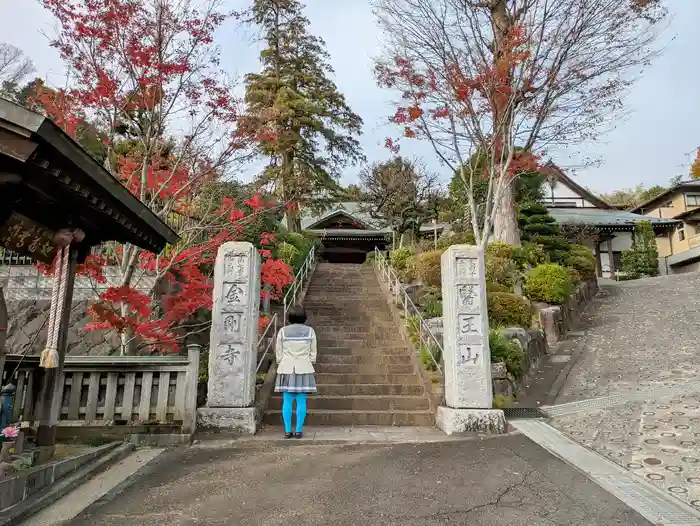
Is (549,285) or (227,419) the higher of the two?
(549,285)

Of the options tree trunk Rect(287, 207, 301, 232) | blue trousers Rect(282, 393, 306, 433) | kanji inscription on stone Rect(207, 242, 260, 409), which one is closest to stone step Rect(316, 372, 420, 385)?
kanji inscription on stone Rect(207, 242, 260, 409)

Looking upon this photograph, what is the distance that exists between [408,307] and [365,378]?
362 centimetres

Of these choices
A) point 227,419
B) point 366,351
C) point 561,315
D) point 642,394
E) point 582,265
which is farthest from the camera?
point 582,265

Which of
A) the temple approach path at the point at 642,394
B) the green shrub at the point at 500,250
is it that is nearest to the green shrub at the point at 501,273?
the green shrub at the point at 500,250

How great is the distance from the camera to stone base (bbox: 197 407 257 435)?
5965 millimetres

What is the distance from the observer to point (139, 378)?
5.76 meters

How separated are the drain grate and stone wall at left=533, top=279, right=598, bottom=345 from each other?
4.38m

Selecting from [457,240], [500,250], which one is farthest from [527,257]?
[457,240]

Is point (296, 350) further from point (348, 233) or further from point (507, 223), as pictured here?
point (348, 233)

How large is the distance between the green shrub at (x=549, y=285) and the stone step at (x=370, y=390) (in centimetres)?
615

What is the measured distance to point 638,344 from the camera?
10219mm

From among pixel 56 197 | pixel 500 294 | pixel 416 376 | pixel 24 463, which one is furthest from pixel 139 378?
pixel 500 294

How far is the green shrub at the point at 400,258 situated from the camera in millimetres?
15335

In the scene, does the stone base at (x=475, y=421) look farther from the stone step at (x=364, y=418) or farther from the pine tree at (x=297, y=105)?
the pine tree at (x=297, y=105)
